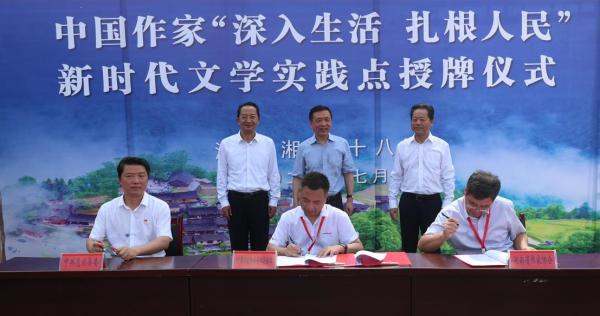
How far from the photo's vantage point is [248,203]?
11.8ft

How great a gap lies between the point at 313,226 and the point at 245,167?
1.21 m

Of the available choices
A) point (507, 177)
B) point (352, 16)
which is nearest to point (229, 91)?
point (352, 16)

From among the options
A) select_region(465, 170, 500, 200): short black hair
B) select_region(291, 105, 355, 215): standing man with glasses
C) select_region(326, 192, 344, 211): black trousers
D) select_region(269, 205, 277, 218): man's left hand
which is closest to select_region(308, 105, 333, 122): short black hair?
select_region(291, 105, 355, 215): standing man with glasses

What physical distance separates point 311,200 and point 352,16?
179 centimetres

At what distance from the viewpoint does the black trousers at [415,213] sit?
137 inches

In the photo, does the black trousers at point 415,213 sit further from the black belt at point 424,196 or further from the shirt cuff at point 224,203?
the shirt cuff at point 224,203

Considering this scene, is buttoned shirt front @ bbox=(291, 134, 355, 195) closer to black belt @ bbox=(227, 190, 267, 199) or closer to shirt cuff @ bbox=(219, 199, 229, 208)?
black belt @ bbox=(227, 190, 267, 199)

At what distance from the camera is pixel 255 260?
74.4 inches

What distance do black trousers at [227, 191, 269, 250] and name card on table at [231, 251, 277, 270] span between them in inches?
66.8

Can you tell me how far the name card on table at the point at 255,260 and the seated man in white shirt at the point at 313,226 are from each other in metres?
0.55

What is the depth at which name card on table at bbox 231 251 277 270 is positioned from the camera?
6.13 feet

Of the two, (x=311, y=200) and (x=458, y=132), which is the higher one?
(x=458, y=132)
